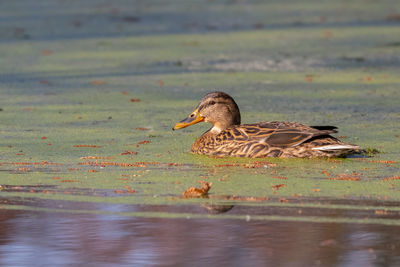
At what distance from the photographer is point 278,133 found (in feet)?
27.2

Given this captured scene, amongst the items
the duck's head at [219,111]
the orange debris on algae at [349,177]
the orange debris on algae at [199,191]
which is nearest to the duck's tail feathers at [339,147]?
the orange debris on algae at [349,177]

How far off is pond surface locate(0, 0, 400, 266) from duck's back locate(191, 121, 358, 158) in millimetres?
107

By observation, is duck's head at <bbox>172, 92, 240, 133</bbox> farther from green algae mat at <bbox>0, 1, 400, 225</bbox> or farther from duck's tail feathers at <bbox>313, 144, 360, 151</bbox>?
duck's tail feathers at <bbox>313, 144, 360, 151</bbox>

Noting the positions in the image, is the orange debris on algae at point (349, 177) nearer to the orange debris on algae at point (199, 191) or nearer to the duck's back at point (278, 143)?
the duck's back at point (278, 143)

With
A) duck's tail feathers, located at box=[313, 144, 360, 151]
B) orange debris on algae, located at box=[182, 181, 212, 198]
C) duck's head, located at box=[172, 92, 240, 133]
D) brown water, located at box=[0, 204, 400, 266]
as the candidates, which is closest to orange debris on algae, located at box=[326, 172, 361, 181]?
duck's tail feathers, located at box=[313, 144, 360, 151]

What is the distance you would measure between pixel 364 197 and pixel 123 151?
2521mm

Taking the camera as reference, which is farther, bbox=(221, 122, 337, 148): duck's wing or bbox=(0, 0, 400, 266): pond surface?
bbox=(221, 122, 337, 148): duck's wing

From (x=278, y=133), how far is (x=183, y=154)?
2.68 ft

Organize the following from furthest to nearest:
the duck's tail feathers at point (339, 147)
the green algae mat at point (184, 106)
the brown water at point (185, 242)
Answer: the duck's tail feathers at point (339, 147), the green algae mat at point (184, 106), the brown water at point (185, 242)

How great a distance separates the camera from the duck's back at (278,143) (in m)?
8.19

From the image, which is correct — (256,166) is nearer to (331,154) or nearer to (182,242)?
(331,154)

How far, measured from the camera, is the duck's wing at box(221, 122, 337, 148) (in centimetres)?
820

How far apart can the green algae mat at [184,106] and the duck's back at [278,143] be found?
0.11 m

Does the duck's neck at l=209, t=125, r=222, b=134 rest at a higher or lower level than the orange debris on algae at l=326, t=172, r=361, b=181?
higher
